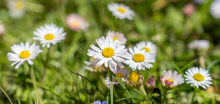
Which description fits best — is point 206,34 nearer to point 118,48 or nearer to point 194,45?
point 194,45

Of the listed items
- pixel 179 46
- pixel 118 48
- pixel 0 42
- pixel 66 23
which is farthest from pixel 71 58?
pixel 179 46

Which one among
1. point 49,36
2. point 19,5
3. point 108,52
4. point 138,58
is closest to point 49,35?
point 49,36

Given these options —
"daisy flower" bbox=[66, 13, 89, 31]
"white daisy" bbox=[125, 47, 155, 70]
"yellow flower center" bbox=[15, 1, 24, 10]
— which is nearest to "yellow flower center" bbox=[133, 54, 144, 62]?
"white daisy" bbox=[125, 47, 155, 70]

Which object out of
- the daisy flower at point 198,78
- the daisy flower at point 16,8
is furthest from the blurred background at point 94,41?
the daisy flower at point 198,78

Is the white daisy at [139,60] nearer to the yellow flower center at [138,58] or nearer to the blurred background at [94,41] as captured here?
the yellow flower center at [138,58]

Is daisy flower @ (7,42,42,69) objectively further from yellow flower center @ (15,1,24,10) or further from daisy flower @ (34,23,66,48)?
yellow flower center @ (15,1,24,10)

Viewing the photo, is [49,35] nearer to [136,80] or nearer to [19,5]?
[136,80]
